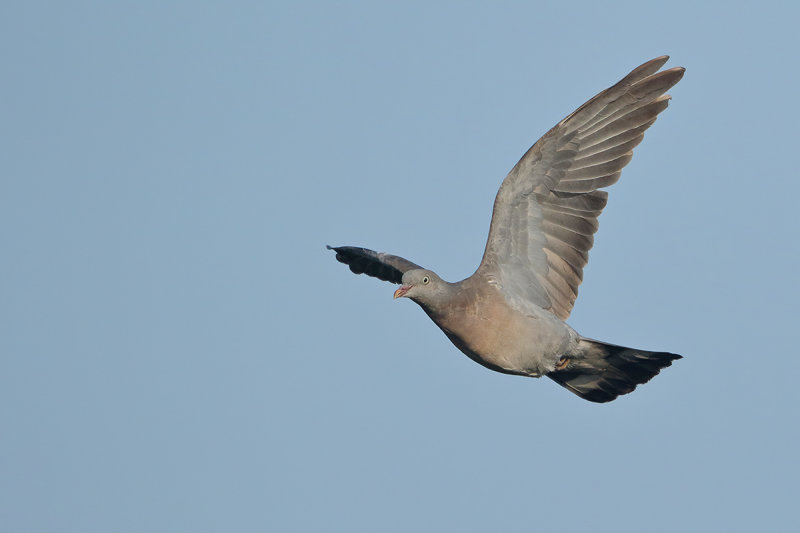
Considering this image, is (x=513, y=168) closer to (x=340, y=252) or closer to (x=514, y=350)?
(x=514, y=350)

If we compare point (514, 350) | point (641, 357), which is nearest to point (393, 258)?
point (514, 350)

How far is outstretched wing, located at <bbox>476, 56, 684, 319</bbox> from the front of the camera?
42.9ft

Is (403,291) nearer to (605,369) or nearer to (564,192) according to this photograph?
(564,192)

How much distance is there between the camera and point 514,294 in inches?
533

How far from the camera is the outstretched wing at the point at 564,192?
13.1 metres

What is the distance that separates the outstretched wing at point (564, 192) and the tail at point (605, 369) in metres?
0.55

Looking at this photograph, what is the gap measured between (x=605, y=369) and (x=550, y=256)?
4.44 feet

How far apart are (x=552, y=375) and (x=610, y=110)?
118 inches

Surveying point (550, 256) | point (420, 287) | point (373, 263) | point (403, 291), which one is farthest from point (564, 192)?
point (373, 263)

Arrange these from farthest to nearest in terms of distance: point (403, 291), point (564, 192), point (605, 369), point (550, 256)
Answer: point (605, 369) → point (550, 256) → point (564, 192) → point (403, 291)

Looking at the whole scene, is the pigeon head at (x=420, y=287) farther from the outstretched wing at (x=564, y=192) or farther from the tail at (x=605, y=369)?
the tail at (x=605, y=369)

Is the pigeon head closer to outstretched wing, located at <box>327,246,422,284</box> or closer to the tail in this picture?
outstretched wing, located at <box>327,246,422,284</box>

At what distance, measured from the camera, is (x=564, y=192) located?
13.3 m

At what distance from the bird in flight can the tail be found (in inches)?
0.5
